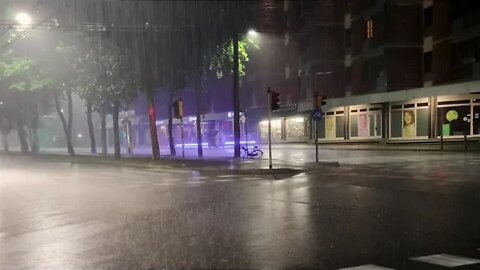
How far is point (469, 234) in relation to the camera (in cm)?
857

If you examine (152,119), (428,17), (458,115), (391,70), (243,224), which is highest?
(428,17)

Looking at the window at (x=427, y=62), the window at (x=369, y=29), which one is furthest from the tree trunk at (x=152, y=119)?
the window at (x=369, y=29)

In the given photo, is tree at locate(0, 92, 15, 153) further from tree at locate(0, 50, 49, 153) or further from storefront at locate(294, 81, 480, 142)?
storefront at locate(294, 81, 480, 142)

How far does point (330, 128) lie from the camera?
47.7m

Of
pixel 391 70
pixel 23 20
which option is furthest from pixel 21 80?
pixel 391 70

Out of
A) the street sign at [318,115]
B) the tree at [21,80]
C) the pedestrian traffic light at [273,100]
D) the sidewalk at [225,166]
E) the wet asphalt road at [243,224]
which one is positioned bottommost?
the sidewalk at [225,166]

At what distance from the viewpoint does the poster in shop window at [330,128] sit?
4725cm

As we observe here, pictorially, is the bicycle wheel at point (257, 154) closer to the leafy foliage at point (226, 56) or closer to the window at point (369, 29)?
the leafy foliage at point (226, 56)

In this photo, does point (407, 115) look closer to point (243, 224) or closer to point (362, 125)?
point (362, 125)

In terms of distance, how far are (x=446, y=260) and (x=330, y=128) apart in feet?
135

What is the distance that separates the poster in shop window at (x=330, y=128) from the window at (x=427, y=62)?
32.4 ft

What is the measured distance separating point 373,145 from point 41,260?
37.2 metres

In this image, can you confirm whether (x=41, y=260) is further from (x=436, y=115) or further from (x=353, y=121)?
(x=353, y=121)

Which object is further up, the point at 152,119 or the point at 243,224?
the point at 152,119
